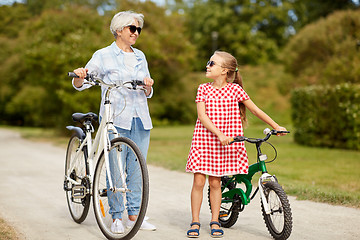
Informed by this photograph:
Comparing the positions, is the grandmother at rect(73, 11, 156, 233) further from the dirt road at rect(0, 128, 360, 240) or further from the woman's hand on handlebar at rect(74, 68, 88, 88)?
the dirt road at rect(0, 128, 360, 240)

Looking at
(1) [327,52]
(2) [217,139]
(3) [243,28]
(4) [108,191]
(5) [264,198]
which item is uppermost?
(3) [243,28]

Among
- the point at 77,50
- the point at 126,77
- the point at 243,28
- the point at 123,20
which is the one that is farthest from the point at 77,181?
the point at 243,28

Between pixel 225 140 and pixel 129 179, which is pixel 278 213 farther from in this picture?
pixel 129 179

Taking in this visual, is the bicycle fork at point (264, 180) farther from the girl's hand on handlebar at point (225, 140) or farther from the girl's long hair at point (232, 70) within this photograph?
the girl's long hair at point (232, 70)

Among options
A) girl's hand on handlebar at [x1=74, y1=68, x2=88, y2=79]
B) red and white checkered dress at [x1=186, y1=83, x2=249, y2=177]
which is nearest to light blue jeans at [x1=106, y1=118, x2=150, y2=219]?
red and white checkered dress at [x1=186, y1=83, x2=249, y2=177]

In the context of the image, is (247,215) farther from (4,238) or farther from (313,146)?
(313,146)

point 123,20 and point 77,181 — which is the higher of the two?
point 123,20

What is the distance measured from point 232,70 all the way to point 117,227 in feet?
5.88

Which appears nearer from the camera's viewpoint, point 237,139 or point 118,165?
point 237,139

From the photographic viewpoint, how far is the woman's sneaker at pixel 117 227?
184 inches

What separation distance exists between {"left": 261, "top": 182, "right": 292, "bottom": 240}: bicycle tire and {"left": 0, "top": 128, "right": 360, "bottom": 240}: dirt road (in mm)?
225

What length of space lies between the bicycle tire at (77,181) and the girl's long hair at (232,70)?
1.64 metres

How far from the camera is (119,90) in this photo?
4.96 metres

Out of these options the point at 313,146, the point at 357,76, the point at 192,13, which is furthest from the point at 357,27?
the point at 192,13
